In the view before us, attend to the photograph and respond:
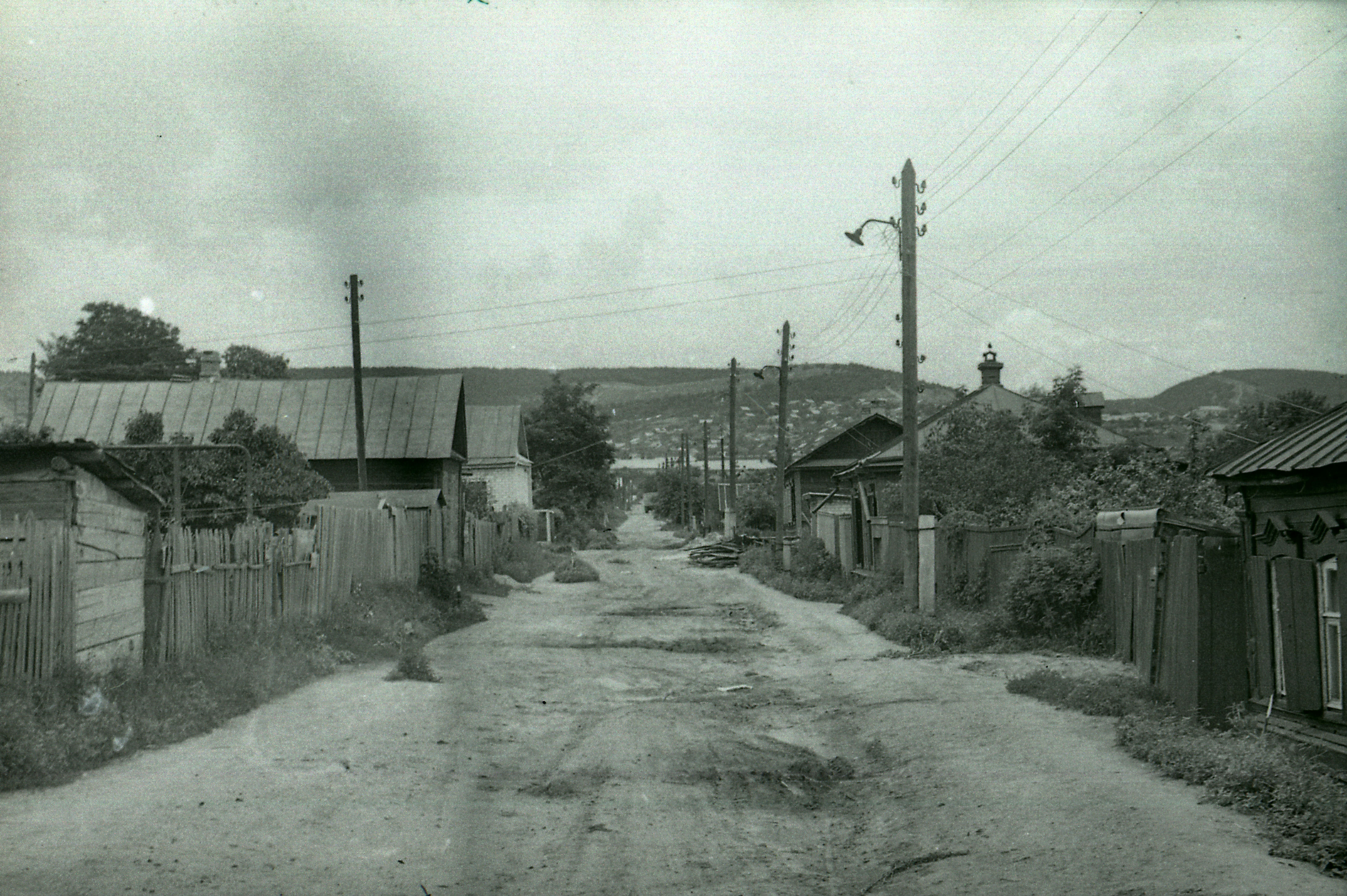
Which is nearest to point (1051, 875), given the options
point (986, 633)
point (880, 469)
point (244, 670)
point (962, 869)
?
point (962, 869)

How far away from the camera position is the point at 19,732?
7.80m

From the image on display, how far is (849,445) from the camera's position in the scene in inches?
1875

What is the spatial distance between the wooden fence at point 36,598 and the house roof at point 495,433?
3727 centimetres

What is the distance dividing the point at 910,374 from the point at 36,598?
48.5ft

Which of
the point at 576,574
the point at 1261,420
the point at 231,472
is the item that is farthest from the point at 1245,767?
the point at 1261,420

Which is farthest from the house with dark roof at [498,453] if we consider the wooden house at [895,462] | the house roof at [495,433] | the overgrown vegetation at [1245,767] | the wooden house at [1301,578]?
the wooden house at [1301,578]

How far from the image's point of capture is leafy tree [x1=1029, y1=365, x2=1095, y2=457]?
96.2 ft

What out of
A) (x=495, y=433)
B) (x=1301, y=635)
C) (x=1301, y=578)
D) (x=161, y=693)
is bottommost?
(x=161, y=693)

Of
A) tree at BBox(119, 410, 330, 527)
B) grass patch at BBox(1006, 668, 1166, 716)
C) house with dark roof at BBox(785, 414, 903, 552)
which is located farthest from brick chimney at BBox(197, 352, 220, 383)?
grass patch at BBox(1006, 668, 1166, 716)

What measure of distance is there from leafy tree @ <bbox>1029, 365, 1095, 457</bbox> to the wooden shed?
23703 millimetres

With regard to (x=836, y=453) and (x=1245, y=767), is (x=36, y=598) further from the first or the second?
(x=836, y=453)

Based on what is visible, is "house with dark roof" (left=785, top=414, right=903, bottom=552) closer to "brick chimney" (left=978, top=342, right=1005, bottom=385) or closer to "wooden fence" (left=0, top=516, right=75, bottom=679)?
"brick chimney" (left=978, top=342, right=1005, bottom=385)

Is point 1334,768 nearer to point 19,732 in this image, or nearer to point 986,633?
point 986,633

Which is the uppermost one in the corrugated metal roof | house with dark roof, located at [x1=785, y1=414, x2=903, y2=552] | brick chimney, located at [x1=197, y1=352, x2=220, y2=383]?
brick chimney, located at [x1=197, y1=352, x2=220, y2=383]
